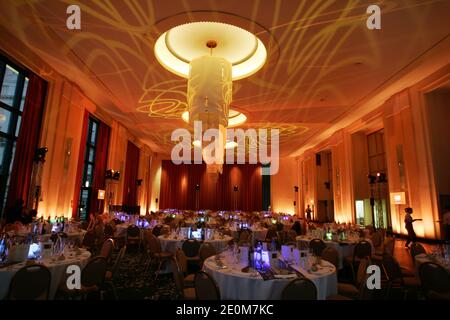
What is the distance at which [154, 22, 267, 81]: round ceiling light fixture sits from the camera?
6.44 m

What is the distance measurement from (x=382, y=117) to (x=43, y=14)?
1151 centimetres

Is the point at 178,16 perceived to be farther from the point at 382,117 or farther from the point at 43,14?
the point at 382,117

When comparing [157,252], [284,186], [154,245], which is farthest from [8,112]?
[284,186]

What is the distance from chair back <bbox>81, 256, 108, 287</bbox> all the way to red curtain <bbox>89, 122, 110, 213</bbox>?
965cm

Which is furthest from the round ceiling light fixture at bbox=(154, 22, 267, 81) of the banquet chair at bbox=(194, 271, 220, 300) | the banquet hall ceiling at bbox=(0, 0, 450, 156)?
the banquet chair at bbox=(194, 271, 220, 300)

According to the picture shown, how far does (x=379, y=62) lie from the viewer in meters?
6.89

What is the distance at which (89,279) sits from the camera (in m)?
3.19

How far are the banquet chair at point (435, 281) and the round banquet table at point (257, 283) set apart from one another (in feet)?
Answer: 3.87

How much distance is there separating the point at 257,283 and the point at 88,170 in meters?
11.6

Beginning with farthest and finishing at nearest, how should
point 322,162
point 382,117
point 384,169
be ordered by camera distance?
point 322,162
point 384,169
point 382,117

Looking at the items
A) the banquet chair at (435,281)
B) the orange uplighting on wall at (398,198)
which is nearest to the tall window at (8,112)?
the banquet chair at (435,281)
